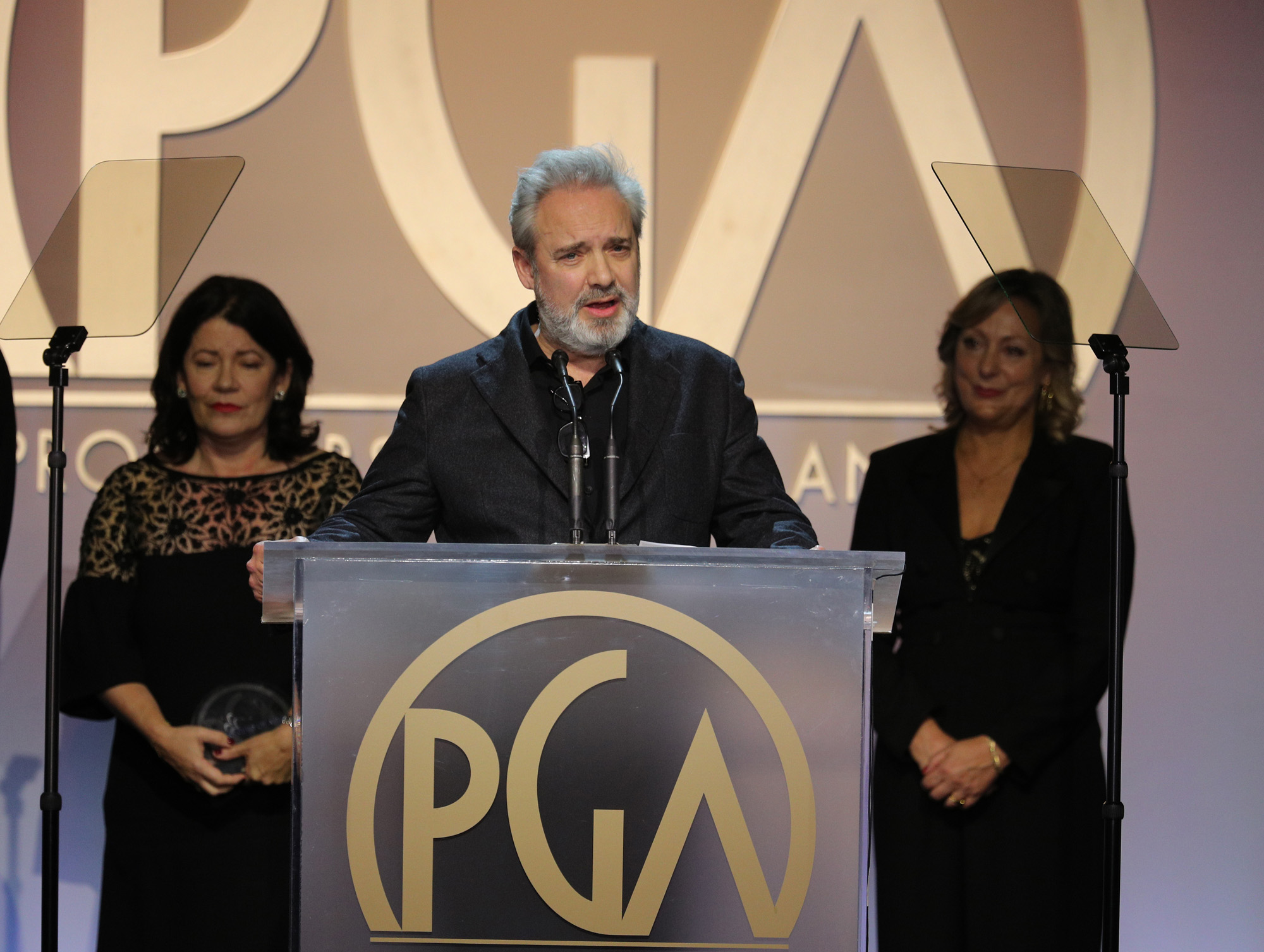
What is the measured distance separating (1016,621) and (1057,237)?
884 mm

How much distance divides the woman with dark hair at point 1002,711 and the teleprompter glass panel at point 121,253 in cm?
178

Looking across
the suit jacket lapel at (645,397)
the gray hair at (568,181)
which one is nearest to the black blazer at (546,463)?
the suit jacket lapel at (645,397)

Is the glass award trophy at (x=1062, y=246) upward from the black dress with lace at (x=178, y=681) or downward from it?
upward

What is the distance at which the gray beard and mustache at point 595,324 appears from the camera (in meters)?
2.42

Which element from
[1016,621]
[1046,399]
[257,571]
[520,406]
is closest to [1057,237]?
[1046,399]

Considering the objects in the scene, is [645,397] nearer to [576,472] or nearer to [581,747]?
[576,472]

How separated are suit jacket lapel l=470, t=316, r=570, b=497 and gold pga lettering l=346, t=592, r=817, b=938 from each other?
762 mm

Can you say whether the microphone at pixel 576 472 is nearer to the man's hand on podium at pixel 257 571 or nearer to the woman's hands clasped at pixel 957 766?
the man's hand on podium at pixel 257 571

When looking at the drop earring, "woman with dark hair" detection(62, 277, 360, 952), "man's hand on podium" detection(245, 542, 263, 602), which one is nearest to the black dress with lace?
"woman with dark hair" detection(62, 277, 360, 952)

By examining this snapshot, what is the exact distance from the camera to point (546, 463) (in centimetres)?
240

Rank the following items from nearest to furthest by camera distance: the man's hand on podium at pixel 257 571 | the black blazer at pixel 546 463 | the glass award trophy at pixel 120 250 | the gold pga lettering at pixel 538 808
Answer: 1. the gold pga lettering at pixel 538 808
2. the man's hand on podium at pixel 257 571
3. the black blazer at pixel 546 463
4. the glass award trophy at pixel 120 250

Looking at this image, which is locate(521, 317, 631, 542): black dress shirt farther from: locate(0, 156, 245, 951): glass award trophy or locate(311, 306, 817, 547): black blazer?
locate(0, 156, 245, 951): glass award trophy
